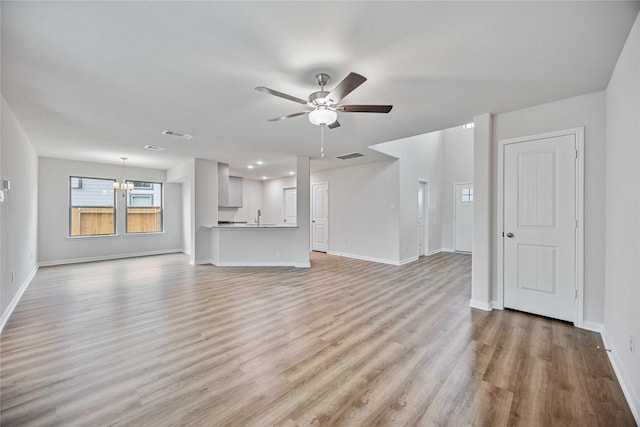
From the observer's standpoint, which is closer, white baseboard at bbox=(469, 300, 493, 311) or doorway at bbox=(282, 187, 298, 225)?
white baseboard at bbox=(469, 300, 493, 311)

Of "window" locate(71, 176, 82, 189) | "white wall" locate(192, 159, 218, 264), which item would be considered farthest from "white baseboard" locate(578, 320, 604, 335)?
"window" locate(71, 176, 82, 189)

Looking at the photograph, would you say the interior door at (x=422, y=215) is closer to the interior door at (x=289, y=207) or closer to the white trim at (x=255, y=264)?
the white trim at (x=255, y=264)

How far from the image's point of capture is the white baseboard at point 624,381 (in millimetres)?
1649

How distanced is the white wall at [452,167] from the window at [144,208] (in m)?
8.48

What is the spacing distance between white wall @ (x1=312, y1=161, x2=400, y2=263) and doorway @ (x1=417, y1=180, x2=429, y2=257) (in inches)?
57.1

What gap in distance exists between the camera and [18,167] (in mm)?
3766

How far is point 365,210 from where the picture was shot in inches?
271

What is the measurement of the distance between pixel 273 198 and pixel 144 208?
3.89m

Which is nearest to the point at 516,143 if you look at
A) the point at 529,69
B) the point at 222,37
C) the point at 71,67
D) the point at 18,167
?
the point at 529,69

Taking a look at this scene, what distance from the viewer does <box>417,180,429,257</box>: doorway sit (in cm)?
734

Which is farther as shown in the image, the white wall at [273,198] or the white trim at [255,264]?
the white wall at [273,198]

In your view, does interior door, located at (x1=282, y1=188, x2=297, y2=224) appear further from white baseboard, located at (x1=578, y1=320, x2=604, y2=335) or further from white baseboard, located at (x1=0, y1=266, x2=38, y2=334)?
white baseboard, located at (x1=578, y1=320, x2=604, y2=335)

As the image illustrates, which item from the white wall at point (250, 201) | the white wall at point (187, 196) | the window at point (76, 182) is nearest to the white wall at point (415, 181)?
the white wall at point (187, 196)

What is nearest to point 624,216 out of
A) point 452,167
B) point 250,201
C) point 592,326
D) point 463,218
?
point 592,326
